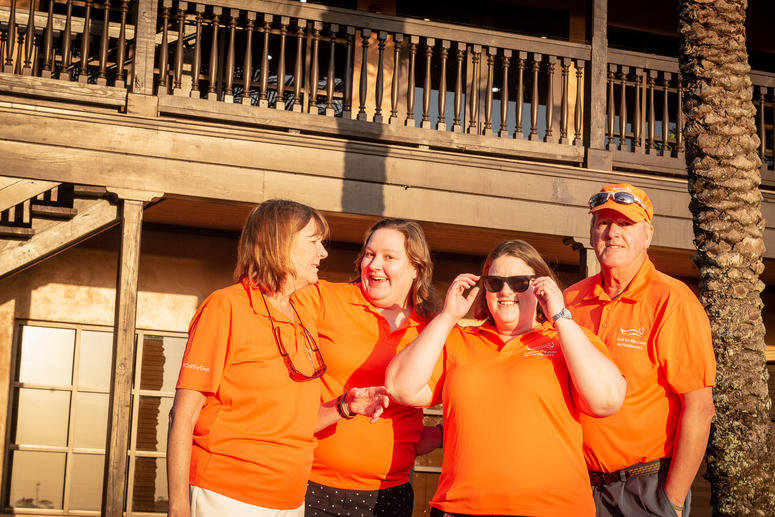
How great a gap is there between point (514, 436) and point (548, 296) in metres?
0.48

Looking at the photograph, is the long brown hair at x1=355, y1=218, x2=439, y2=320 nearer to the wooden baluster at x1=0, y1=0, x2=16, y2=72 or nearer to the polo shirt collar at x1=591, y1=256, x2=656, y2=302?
the polo shirt collar at x1=591, y1=256, x2=656, y2=302

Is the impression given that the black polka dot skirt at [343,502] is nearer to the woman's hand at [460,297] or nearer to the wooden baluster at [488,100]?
the woman's hand at [460,297]

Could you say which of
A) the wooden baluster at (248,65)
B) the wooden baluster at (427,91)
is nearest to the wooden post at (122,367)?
the wooden baluster at (248,65)

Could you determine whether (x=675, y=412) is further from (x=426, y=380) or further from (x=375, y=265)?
(x=375, y=265)

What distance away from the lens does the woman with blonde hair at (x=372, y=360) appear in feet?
11.1

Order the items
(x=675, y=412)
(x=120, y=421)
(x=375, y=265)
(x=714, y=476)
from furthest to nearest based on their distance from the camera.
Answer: (x=120, y=421), (x=714, y=476), (x=375, y=265), (x=675, y=412)

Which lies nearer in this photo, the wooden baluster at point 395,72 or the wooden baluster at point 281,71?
the wooden baluster at point 281,71

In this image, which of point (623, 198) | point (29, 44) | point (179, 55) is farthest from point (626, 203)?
point (29, 44)

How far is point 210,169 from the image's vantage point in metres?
7.52

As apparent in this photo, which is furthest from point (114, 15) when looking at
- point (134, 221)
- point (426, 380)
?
point (426, 380)

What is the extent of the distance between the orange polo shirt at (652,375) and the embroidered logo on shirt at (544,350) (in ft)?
1.20

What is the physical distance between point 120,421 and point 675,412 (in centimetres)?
490

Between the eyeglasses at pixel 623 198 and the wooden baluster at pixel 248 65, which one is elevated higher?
the wooden baluster at pixel 248 65

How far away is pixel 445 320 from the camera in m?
3.14
